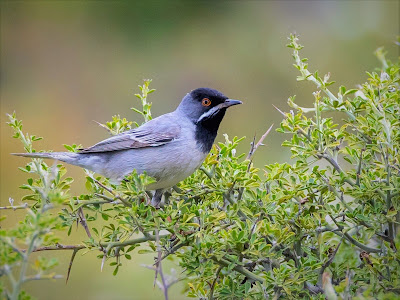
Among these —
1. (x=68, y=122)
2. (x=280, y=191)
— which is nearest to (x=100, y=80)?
(x=68, y=122)

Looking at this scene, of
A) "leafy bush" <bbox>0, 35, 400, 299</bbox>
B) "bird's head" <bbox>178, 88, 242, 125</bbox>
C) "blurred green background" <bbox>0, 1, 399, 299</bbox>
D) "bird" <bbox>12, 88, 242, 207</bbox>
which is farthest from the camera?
"blurred green background" <bbox>0, 1, 399, 299</bbox>

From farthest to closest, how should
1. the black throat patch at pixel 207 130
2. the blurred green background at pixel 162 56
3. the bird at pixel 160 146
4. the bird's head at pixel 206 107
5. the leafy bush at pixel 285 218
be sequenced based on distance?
the blurred green background at pixel 162 56
the bird's head at pixel 206 107
the black throat patch at pixel 207 130
the bird at pixel 160 146
the leafy bush at pixel 285 218

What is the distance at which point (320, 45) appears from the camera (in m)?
6.50

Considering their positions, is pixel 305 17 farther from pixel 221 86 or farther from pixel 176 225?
pixel 176 225

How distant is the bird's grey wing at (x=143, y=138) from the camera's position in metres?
3.05

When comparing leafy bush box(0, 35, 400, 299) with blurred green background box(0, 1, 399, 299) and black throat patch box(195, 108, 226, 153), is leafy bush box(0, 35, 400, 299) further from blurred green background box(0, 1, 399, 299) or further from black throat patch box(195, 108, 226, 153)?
blurred green background box(0, 1, 399, 299)

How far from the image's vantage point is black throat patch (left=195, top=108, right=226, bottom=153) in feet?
10.4

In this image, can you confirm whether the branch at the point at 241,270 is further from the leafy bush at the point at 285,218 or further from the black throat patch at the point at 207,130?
the black throat patch at the point at 207,130

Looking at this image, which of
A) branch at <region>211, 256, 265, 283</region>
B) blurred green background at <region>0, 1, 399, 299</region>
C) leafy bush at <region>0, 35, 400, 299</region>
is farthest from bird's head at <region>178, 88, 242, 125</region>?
blurred green background at <region>0, 1, 399, 299</region>

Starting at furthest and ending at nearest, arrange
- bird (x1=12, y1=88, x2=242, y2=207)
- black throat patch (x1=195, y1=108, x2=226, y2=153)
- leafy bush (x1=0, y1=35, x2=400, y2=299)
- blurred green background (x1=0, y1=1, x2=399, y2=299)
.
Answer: blurred green background (x1=0, y1=1, x2=399, y2=299)
black throat patch (x1=195, y1=108, x2=226, y2=153)
bird (x1=12, y1=88, x2=242, y2=207)
leafy bush (x1=0, y1=35, x2=400, y2=299)

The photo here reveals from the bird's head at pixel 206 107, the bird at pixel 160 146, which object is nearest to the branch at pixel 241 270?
the bird at pixel 160 146

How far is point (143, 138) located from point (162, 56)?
3.96 metres

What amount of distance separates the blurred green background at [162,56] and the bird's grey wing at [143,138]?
2053mm

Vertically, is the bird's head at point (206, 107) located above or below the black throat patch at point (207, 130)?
above
